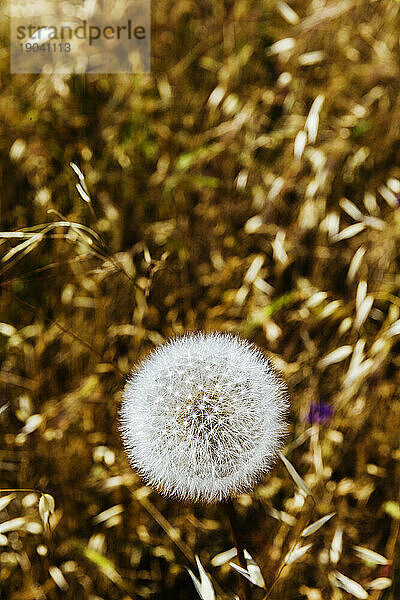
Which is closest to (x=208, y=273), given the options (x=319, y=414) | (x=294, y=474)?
(x=319, y=414)

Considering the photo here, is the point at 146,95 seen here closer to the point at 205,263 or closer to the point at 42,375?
the point at 205,263

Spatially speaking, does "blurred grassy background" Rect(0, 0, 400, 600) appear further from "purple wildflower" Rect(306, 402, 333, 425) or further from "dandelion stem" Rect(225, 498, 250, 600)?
"dandelion stem" Rect(225, 498, 250, 600)

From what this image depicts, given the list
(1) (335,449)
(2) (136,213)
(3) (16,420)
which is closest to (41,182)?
(2) (136,213)

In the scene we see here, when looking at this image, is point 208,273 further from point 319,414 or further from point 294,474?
point 294,474

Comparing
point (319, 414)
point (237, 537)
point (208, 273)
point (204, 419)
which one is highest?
point (204, 419)

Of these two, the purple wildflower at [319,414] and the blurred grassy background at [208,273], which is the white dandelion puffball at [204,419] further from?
the purple wildflower at [319,414]

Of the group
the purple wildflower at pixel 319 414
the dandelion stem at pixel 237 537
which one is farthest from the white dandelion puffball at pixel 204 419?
the purple wildflower at pixel 319 414

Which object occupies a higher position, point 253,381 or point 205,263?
point 253,381
